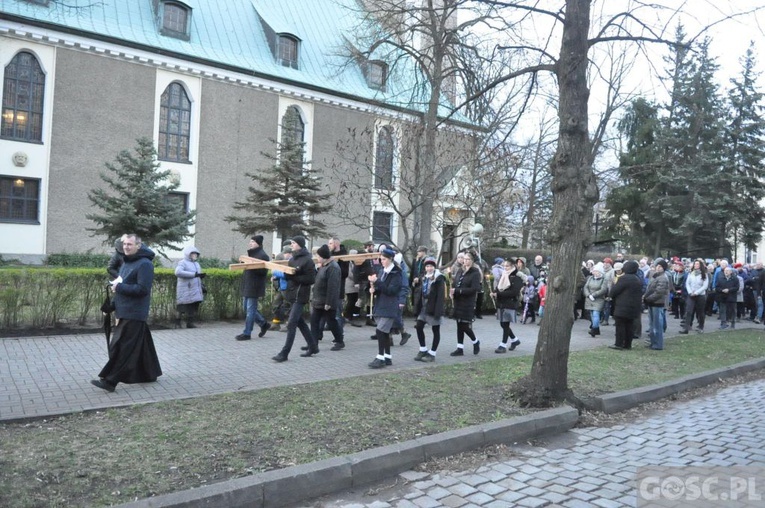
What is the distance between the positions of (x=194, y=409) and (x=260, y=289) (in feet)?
15.6

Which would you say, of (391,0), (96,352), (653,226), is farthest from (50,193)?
(653,226)

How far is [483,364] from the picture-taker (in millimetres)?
9461

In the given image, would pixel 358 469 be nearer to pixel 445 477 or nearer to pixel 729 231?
pixel 445 477

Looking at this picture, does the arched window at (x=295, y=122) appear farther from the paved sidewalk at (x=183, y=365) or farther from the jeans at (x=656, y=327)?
the jeans at (x=656, y=327)

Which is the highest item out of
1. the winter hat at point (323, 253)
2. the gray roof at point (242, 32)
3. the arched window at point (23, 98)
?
the gray roof at point (242, 32)

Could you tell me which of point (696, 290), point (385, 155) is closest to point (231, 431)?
point (696, 290)

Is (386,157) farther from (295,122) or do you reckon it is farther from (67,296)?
(295,122)

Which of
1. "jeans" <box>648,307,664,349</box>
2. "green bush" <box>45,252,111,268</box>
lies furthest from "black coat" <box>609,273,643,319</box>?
"green bush" <box>45,252,111,268</box>

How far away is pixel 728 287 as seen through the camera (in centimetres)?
1683

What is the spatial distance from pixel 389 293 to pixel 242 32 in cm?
2808

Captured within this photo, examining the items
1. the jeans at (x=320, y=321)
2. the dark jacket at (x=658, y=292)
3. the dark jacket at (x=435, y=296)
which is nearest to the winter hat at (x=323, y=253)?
the jeans at (x=320, y=321)

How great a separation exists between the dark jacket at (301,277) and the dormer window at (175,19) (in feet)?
80.0

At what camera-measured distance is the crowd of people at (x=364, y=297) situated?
280 inches

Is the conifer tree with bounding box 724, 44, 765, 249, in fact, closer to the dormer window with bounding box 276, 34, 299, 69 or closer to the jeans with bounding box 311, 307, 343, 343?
the dormer window with bounding box 276, 34, 299, 69
